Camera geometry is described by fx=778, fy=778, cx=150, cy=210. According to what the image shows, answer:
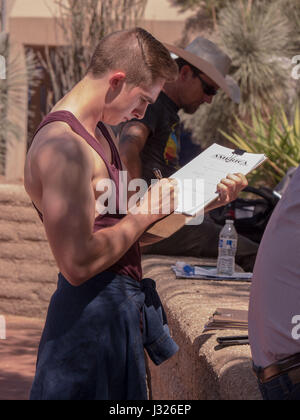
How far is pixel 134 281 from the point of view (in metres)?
2.39

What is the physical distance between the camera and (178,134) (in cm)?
527

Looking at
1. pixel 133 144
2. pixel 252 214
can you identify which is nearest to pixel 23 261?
pixel 252 214

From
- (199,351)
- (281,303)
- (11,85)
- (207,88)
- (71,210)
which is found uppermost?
(71,210)

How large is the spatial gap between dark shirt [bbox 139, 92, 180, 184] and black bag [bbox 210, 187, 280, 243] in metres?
1.13

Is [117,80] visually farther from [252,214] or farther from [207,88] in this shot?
[252,214]

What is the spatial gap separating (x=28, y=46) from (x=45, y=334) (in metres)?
11.3

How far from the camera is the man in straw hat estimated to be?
470cm

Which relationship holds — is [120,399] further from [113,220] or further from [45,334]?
[113,220]

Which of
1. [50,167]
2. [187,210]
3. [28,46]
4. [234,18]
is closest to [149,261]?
[187,210]

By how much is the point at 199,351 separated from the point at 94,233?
1209 millimetres

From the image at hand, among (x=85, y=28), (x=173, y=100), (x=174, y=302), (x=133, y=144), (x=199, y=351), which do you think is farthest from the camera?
(x=85, y=28)

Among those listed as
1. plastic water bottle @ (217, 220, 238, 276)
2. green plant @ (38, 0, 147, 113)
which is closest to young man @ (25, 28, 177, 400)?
plastic water bottle @ (217, 220, 238, 276)

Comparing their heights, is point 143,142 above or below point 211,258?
above

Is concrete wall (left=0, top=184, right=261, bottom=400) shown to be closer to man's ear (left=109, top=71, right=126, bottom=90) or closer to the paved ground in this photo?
the paved ground
